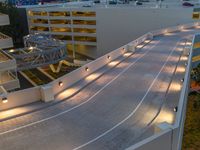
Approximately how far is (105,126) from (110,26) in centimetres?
4931

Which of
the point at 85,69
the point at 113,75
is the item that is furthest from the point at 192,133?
the point at 85,69

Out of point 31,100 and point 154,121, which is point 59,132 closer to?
point 31,100

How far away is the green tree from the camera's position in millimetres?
72125

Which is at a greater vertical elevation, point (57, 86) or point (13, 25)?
point (57, 86)

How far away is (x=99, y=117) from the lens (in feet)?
53.8

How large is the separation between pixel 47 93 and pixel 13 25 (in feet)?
202

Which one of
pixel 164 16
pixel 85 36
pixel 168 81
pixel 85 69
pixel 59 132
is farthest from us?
pixel 85 36

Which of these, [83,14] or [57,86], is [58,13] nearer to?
[83,14]

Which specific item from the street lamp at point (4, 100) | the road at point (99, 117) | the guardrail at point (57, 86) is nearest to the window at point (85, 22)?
the guardrail at point (57, 86)

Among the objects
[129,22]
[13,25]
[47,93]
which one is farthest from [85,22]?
[47,93]

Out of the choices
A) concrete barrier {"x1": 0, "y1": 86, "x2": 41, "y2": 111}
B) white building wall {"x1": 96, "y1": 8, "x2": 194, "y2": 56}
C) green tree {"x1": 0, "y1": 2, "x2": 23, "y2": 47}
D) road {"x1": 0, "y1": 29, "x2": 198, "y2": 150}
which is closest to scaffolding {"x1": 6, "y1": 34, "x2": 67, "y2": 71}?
white building wall {"x1": 96, "y1": 8, "x2": 194, "y2": 56}

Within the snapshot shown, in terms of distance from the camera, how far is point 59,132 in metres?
14.7

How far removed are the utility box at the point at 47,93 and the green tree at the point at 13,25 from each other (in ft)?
189

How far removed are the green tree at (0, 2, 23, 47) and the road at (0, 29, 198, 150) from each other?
55.8m
